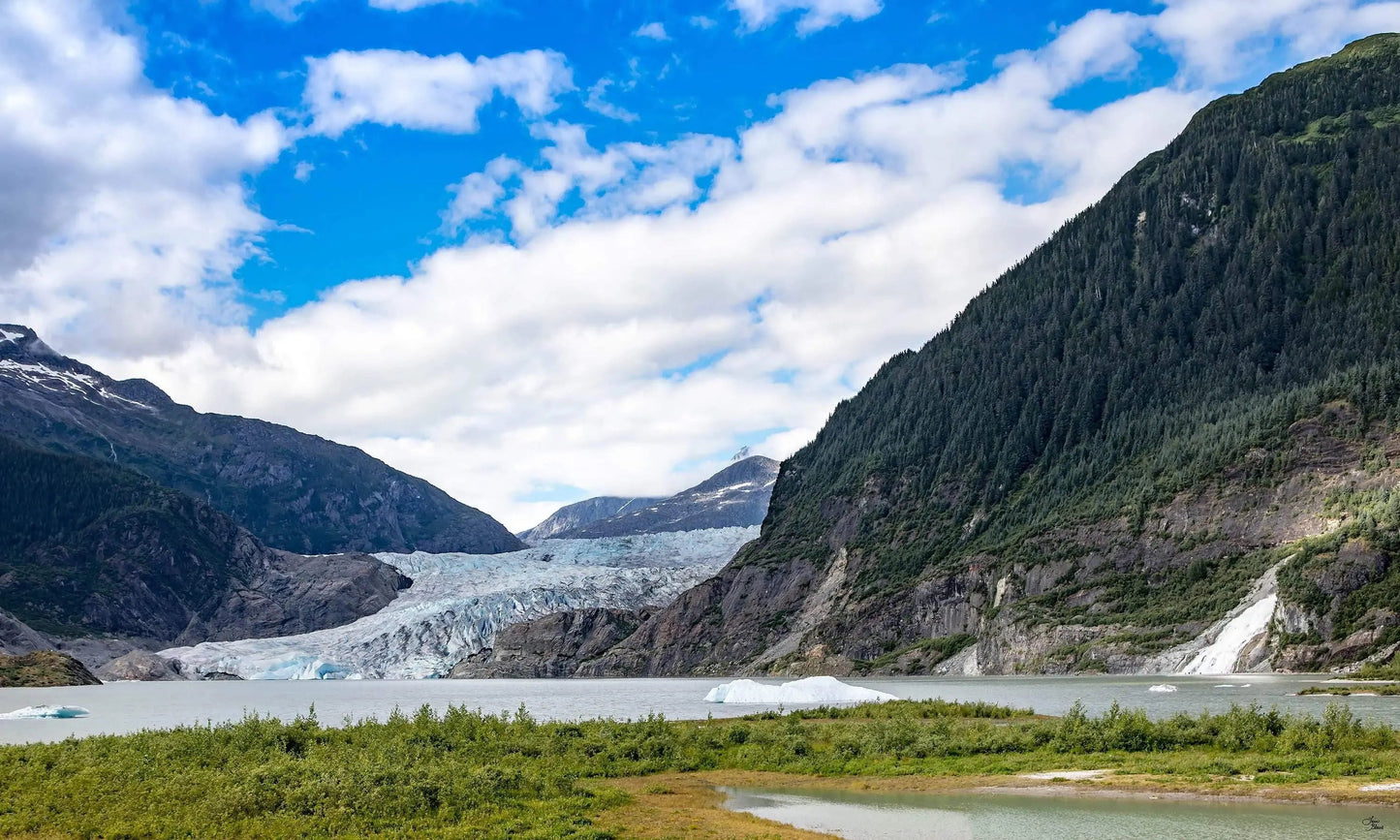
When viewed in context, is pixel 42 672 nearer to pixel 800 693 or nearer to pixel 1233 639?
pixel 800 693

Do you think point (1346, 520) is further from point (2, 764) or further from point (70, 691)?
point (70, 691)

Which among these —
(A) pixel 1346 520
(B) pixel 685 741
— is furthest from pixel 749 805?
(A) pixel 1346 520

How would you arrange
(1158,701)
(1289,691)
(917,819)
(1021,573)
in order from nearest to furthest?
(917,819) < (1158,701) < (1289,691) < (1021,573)

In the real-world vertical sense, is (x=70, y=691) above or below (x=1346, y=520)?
below

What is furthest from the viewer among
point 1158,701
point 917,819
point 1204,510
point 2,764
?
point 1204,510

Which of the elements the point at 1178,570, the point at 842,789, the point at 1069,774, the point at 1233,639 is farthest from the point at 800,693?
the point at 1178,570

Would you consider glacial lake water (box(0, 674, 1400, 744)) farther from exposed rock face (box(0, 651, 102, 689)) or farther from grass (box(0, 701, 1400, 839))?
exposed rock face (box(0, 651, 102, 689))

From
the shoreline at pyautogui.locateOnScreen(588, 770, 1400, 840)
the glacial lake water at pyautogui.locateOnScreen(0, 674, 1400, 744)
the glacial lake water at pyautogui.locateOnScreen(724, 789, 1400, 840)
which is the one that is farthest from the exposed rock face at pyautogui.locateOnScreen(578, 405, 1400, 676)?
the glacial lake water at pyautogui.locateOnScreen(724, 789, 1400, 840)
